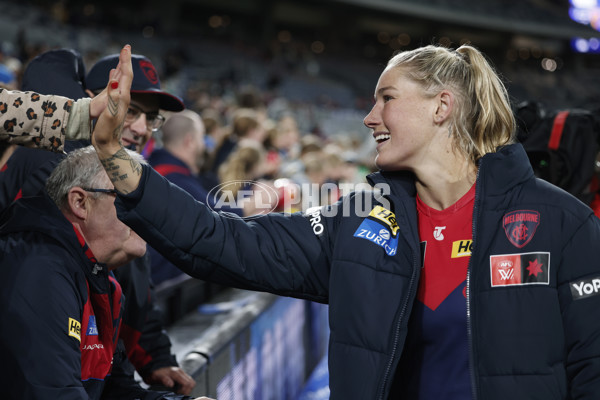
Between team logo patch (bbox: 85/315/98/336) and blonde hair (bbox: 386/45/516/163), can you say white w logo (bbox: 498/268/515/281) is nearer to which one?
blonde hair (bbox: 386/45/516/163)

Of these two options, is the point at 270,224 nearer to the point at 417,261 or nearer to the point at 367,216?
the point at 367,216

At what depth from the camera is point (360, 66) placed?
99.6 ft

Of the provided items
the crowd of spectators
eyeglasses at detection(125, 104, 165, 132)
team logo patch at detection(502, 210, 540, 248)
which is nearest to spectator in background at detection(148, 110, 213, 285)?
the crowd of spectators

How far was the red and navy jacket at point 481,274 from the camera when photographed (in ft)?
4.77

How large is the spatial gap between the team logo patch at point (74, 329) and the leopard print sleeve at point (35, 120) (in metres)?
0.45

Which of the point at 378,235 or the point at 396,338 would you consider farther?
the point at 378,235

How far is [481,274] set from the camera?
1.53 metres

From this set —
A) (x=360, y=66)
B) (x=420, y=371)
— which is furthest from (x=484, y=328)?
(x=360, y=66)

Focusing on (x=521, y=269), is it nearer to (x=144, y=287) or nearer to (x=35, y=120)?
(x=35, y=120)

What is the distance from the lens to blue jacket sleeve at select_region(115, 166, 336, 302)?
1.49 meters

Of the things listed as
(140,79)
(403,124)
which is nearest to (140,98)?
(140,79)

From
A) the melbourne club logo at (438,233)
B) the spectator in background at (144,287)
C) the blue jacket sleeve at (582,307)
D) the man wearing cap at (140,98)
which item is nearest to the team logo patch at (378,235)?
the melbourne club logo at (438,233)

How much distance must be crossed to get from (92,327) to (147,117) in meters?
1.10

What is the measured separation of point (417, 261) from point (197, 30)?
1079 inches
